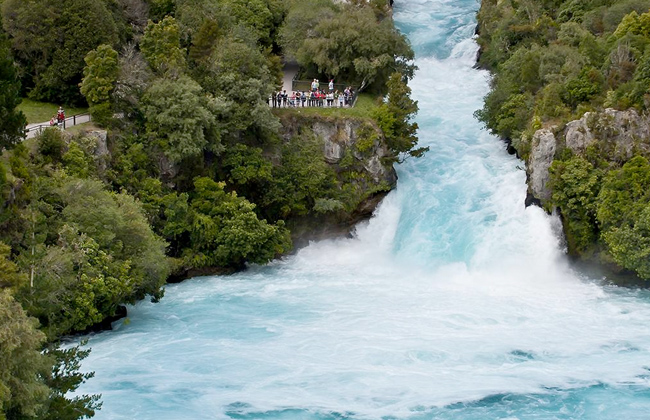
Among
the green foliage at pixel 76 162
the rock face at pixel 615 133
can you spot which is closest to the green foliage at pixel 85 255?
the green foliage at pixel 76 162

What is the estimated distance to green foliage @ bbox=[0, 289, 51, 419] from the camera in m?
34.9

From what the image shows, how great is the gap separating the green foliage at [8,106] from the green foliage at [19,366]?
55.6 feet

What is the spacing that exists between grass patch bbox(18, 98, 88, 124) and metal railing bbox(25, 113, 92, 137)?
4.42ft

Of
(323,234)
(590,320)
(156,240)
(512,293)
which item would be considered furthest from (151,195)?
(590,320)

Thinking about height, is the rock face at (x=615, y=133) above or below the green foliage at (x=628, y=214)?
above

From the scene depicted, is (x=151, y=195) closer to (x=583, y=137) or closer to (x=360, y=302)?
(x=360, y=302)

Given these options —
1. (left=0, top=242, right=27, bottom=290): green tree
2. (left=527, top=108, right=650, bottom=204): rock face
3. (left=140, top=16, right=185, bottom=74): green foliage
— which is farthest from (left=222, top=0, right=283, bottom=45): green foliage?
(left=0, top=242, right=27, bottom=290): green tree

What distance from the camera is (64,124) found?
5897 cm

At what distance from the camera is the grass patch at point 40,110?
202 feet

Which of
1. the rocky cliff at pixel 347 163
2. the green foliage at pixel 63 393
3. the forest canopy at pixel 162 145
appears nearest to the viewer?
the green foliage at pixel 63 393

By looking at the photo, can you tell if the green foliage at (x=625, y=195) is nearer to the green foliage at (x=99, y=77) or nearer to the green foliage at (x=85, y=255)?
the green foliage at (x=85, y=255)

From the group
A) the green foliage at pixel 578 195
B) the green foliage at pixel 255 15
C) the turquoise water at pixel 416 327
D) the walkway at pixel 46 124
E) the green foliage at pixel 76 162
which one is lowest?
the turquoise water at pixel 416 327

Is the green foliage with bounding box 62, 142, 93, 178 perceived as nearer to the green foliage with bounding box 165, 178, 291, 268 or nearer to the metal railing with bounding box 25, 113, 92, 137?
the metal railing with bounding box 25, 113, 92, 137

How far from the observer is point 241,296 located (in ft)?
187
